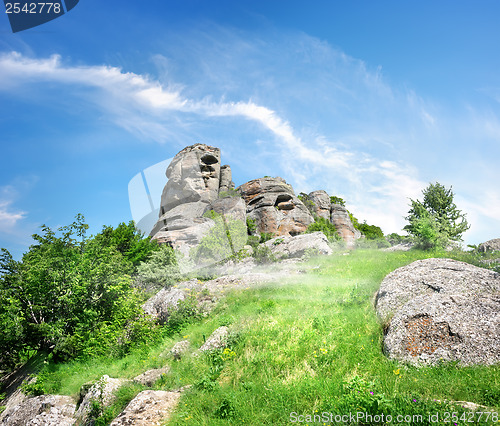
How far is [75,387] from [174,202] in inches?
1539

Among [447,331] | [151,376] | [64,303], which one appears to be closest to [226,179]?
[64,303]

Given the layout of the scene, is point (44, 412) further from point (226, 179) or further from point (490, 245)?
point (226, 179)

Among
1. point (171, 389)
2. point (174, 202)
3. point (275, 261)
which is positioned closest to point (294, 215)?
point (174, 202)

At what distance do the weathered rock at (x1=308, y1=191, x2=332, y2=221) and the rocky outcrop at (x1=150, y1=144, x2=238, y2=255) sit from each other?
1737 centimetres

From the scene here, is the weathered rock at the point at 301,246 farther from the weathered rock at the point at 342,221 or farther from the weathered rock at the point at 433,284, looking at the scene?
the weathered rock at the point at 342,221

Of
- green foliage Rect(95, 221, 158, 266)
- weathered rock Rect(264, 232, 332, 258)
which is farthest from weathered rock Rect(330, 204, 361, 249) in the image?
green foliage Rect(95, 221, 158, 266)

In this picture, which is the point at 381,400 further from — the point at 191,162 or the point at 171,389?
the point at 191,162

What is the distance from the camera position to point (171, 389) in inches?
292

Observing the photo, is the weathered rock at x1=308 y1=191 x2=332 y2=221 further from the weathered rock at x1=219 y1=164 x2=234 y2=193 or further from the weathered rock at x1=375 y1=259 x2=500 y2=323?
the weathered rock at x1=375 y1=259 x2=500 y2=323

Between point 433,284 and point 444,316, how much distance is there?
6.40ft

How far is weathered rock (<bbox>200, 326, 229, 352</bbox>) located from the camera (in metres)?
8.45

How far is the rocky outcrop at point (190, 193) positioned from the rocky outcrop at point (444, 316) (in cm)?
2445

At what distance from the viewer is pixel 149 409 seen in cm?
649

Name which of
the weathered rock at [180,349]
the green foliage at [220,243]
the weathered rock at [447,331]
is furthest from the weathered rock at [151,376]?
the green foliage at [220,243]
